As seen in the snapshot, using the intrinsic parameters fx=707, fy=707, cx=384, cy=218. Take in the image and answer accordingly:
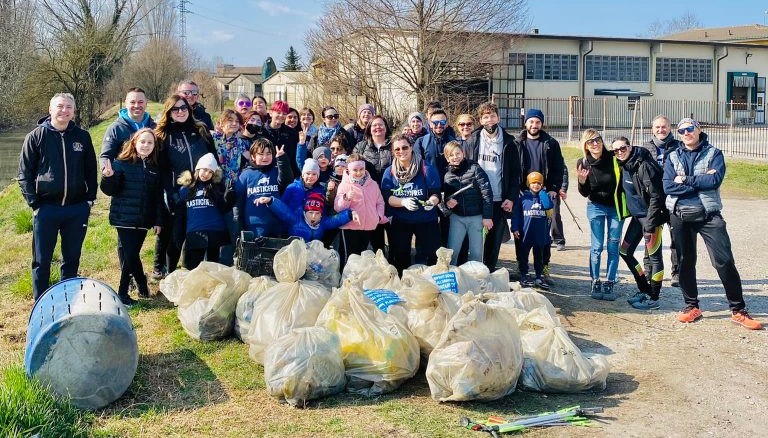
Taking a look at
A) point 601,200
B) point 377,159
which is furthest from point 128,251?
point 601,200

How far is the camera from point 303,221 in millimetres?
6637

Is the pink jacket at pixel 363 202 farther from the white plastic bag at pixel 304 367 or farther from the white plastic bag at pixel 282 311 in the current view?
the white plastic bag at pixel 304 367

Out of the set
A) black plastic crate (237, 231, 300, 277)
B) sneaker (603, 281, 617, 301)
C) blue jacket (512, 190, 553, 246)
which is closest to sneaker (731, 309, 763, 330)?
sneaker (603, 281, 617, 301)

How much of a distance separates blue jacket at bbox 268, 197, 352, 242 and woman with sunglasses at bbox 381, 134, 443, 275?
525 mm

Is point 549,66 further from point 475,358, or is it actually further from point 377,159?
point 475,358

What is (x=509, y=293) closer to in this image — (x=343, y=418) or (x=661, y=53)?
(x=343, y=418)

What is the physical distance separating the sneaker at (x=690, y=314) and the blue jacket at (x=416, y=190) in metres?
2.44

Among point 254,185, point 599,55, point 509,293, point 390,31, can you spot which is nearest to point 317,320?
point 509,293

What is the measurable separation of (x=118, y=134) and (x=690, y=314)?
563cm

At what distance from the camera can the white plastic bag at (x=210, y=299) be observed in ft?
18.6

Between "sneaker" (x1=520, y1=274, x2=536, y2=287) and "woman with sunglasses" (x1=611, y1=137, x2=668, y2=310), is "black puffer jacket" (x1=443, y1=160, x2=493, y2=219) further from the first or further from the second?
"woman with sunglasses" (x1=611, y1=137, x2=668, y2=310)

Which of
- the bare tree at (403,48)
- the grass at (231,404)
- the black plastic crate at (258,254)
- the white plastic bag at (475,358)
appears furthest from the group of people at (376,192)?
the bare tree at (403,48)

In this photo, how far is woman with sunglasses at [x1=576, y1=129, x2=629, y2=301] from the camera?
23.2ft

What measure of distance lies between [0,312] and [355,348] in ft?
13.4
